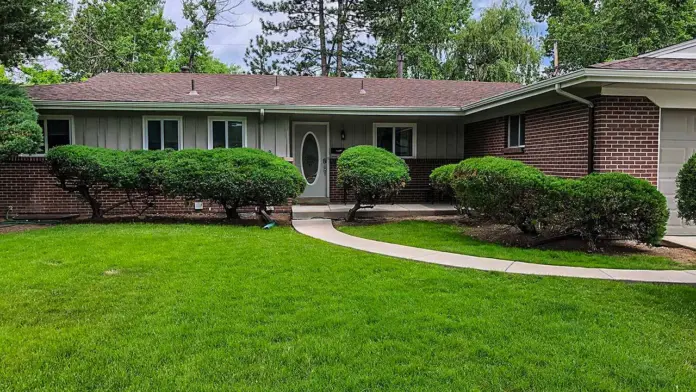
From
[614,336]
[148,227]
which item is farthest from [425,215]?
[614,336]

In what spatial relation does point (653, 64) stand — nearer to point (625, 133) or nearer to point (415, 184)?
point (625, 133)

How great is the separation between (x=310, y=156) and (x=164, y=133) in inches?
151

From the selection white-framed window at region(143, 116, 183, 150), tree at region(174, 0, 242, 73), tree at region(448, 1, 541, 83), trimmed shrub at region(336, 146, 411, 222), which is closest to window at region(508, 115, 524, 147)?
trimmed shrub at region(336, 146, 411, 222)

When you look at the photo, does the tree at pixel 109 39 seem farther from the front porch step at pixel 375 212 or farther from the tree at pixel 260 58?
the front porch step at pixel 375 212

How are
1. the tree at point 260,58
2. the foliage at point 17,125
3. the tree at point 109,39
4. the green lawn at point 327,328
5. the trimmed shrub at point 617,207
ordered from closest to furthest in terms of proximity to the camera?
the green lawn at point 327,328 < the trimmed shrub at point 617,207 < the foliage at point 17,125 < the tree at point 109,39 < the tree at point 260,58

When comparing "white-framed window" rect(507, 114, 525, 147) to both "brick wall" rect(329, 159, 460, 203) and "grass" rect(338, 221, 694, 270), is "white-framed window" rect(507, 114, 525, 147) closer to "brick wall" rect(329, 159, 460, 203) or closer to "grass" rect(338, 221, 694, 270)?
"brick wall" rect(329, 159, 460, 203)

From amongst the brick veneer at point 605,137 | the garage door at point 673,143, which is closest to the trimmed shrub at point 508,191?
the brick veneer at point 605,137

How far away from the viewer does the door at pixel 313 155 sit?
13.2 metres

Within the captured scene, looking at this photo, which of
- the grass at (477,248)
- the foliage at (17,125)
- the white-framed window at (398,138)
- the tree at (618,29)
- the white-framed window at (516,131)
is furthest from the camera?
the tree at (618,29)

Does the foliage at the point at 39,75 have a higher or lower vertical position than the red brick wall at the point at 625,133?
higher

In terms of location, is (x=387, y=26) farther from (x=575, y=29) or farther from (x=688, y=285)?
(x=688, y=285)

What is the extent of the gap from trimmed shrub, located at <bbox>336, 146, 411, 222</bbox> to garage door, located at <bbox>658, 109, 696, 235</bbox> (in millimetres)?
4613

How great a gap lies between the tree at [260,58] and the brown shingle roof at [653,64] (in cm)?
2145

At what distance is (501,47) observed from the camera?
74.8ft
